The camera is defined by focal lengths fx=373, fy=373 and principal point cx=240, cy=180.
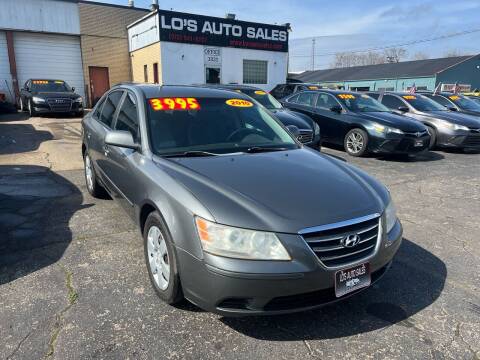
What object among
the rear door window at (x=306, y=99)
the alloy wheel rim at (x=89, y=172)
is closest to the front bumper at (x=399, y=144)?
the rear door window at (x=306, y=99)

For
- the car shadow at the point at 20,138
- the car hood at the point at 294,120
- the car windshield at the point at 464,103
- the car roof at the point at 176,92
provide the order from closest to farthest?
the car roof at the point at 176,92, the car hood at the point at 294,120, the car shadow at the point at 20,138, the car windshield at the point at 464,103

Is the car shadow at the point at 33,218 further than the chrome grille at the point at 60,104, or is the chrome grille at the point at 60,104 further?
the chrome grille at the point at 60,104

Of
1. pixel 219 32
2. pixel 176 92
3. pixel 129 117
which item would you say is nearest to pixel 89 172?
pixel 129 117

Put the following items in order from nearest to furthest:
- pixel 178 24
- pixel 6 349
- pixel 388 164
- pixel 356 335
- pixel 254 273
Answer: pixel 254 273 < pixel 6 349 < pixel 356 335 < pixel 388 164 < pixel 178 24

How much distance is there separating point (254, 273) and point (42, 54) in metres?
23.6

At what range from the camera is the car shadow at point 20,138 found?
8.95 meters

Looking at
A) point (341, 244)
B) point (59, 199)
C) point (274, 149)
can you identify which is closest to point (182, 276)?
point (341, 244)

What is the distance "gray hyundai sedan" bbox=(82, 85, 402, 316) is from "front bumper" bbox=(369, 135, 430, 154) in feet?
17.4

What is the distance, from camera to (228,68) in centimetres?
2238

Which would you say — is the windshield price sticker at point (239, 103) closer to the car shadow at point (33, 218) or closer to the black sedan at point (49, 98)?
the car shadow at point (33, 218)

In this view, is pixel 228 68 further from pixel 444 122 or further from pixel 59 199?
pixel 59 199

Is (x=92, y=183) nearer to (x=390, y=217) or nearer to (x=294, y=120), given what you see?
(x=390, y=217)

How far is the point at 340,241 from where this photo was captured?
2.35 meters

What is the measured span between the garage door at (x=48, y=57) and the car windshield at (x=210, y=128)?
2137 cm
